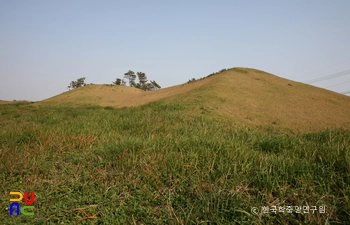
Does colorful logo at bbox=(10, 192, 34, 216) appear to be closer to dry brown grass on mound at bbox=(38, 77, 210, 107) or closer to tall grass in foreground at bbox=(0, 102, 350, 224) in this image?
tall grass in foreground at bbox=(0, 102, 350, 224)

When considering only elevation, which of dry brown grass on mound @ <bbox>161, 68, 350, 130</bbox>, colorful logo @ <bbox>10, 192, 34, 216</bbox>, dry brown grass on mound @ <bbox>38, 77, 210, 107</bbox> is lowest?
colorful logo @ <bbox>10, 192, 34, 216</bbox>

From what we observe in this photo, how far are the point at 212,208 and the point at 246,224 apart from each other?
13.2 inches

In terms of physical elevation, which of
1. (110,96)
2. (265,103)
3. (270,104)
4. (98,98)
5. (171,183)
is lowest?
(171,183)

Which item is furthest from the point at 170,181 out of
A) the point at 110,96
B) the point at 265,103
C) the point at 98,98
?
the point at 110,96

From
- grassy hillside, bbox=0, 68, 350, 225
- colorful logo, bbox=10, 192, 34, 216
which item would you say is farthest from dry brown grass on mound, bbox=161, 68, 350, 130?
colorful logo, bbox=10, 192, 34, 216

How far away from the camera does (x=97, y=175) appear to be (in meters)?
2.61

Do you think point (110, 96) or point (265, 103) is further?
point (110, 96)

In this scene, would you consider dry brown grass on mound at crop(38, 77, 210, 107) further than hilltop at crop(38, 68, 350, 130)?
Yes

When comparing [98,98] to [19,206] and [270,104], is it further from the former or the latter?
[19,206]

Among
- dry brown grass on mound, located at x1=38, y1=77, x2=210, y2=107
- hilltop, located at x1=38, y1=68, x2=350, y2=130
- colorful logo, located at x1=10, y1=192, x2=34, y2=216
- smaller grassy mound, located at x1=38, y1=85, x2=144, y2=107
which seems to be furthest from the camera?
smaller grassy mound, located at x1=38, y1=85, x2=144, y2=107

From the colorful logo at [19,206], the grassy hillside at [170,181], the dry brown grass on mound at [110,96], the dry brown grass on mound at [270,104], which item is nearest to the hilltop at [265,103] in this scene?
the dry brown grass on mound at [270,104]

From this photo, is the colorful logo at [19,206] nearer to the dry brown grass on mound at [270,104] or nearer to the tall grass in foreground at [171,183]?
the tall grass in foreground at [171,183]

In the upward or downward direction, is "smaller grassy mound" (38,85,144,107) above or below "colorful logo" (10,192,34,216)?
above

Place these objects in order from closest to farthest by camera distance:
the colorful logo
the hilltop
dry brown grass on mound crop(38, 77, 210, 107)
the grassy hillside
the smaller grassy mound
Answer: the grassy hillside, the colorful logo, the hilltop, dry brown grass on mound crop(38, 77, 210, 107), the smaller grassy mound
